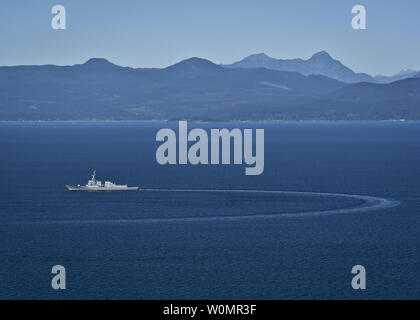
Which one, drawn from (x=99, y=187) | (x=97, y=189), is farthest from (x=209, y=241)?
(x=99, y=187)

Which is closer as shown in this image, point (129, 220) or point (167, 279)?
point (167, 279)

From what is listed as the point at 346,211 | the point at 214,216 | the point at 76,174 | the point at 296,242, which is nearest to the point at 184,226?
the point at 214,216

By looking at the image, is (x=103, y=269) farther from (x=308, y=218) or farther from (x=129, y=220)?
(x=308, y=218)

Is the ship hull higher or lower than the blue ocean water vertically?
higher

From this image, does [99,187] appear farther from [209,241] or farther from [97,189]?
[209,241]

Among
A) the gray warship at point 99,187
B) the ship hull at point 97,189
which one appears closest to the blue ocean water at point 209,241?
the ship hull at point 97,189

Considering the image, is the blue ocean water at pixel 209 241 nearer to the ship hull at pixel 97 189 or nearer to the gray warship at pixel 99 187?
the ship hull at pixel 97 189

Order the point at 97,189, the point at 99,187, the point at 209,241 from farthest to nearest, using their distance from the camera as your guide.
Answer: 1. the point at 99,187
2. the point at 97,189
3. the point at 209,241

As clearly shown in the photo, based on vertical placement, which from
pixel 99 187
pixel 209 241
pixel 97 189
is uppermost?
pixel 99 187

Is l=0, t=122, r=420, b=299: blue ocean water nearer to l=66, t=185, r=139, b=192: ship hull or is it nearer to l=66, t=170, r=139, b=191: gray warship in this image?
l=66, t=185, r=139, b=192: ship hull

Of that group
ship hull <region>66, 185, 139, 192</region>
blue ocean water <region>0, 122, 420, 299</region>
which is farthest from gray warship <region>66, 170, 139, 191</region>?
blue ocean water <region>0, 122, 420, 299</region>

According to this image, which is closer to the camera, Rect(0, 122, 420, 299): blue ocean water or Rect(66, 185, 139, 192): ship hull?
Rect(0, 122, 420, 299): blue ocean water
